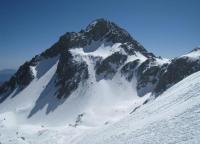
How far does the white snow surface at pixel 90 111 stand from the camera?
97.6ft

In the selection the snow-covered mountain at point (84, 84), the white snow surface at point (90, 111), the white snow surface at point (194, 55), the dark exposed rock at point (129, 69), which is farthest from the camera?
the dark exposed rock at point (129, 69)

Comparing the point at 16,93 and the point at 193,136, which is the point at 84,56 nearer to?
the point at 16,93

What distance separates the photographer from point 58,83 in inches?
5679

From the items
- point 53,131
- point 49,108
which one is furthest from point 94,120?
point 49,108

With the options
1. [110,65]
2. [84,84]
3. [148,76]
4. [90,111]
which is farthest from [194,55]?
[84,84]

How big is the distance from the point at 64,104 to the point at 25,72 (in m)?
49.1

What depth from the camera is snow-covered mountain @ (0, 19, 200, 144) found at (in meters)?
106

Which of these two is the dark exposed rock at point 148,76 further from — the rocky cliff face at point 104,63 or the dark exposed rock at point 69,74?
the dark exposed rock at point 69,74

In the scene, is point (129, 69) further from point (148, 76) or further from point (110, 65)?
point (148, 76)

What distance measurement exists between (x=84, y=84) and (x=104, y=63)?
1657 centimetres

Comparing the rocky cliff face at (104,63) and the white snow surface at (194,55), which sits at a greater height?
the rocky cliff face at (104,63)

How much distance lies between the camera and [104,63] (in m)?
143

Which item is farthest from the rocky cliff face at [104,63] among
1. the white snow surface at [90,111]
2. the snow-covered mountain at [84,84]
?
the white snow surface at [90,111]

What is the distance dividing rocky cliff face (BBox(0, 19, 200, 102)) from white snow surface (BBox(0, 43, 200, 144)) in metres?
1.76
